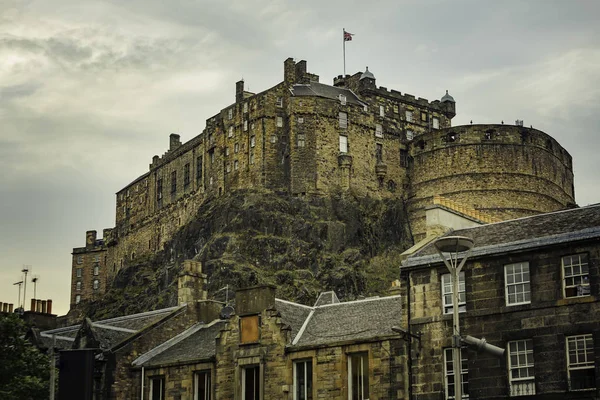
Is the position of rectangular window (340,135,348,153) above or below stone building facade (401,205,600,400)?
above

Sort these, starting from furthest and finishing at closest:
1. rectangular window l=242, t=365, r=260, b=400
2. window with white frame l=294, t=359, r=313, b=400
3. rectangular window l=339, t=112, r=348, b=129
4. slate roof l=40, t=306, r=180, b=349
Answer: rectangular window l=339, t=112, r=348, b=129
slate roof l=40, t=306, r=180, b=349
rectangular window l=242, t=365, r=260, b=400
window with white frame l=294, t=359, r=313, b=400

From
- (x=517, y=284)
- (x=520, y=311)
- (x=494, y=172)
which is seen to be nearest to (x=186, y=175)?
(x=494, y=172)

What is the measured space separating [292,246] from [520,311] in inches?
2423

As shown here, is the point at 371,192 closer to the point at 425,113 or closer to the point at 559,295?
the point at 425,113

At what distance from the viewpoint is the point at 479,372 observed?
116ft

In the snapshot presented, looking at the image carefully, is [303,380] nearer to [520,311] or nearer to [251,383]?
[251,383]

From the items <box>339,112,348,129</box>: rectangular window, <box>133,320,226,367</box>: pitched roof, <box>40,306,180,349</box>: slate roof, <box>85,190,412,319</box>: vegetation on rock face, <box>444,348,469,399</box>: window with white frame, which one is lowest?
<box>444,348,469,399</box>: window with white frame

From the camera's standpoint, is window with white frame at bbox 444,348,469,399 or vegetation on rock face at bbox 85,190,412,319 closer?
window with white frame at bbox 444,348,469,399

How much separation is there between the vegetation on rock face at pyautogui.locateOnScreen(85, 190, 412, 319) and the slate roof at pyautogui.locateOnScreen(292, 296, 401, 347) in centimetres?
4503

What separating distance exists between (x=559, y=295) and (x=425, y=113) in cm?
8069

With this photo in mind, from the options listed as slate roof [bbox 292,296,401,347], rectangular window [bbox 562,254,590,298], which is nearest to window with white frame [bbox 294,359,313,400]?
slate roof [bbox 292,296,401,347]

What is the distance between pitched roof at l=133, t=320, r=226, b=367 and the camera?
1722 inches

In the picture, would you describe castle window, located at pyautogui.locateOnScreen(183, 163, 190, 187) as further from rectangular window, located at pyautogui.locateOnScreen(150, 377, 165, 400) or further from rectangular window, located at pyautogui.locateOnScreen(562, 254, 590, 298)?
rectangular window, located at pyautogui.locateOnScreen(562, 254, 590, 298)

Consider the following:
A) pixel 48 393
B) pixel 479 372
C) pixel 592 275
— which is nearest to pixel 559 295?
pixel 592 275
